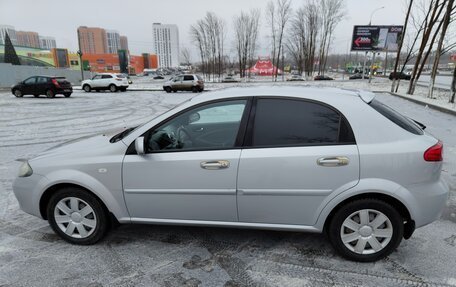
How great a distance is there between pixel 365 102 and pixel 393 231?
3.91 ft

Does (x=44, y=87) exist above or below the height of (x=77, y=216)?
below

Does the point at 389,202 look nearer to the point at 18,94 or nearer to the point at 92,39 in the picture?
the point at 18,94

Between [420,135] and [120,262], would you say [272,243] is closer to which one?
[120,262]

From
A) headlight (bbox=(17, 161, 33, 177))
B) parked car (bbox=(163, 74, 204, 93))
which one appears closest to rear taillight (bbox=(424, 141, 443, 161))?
headlight (bbox=(17, 161, 33, 177))

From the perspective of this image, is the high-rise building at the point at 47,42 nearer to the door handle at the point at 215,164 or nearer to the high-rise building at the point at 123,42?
the high-rise building at the point at 123,42

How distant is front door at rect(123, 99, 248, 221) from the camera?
2762 mm

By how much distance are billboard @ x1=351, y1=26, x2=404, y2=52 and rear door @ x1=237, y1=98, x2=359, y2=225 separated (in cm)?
4204

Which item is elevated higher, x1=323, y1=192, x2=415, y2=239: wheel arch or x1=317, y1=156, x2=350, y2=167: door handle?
x1=317, y1=156, x2=350, y2=167: door handle

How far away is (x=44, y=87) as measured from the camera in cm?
1998

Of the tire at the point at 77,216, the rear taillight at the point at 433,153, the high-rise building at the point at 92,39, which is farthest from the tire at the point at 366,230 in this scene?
the high-rise building at the point at 92,39

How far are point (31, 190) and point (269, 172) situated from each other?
2.45 m

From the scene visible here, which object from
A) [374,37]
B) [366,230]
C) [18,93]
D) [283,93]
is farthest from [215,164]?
[374,37]

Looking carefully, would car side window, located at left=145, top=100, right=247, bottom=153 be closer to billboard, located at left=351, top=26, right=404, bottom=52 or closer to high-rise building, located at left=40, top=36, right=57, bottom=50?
billboard, located at left=351, top=26, right=404, bottom=52

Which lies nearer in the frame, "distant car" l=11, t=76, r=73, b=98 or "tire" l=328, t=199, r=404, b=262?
"tire" l=328, t=199, r=404, b=262
